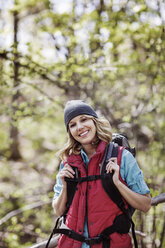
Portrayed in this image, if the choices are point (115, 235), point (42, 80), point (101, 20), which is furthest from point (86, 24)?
point (115, 235)

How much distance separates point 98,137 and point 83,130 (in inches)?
5.8

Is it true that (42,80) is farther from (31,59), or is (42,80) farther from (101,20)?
(101,20)

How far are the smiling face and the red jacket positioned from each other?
0.69 feet

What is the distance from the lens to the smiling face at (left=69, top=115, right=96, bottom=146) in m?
2.15

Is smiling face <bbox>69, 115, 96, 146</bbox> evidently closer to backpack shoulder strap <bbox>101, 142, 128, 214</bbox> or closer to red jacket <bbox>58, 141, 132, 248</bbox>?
red jacket <bbox>58, 141, 132, 248</bbox>

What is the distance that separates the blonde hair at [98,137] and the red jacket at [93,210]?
0.17 meters

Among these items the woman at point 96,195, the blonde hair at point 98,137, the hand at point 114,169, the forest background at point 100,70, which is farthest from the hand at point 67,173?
the forest background at point 100,70

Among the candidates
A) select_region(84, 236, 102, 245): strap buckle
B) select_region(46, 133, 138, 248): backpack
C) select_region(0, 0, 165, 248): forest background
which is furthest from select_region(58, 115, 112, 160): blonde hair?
select_region(0, 0, 165, 248): forest background

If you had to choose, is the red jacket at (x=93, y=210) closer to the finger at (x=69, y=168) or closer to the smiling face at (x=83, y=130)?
the finger at (x=69, y=168)

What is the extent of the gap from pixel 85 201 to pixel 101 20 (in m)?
3.80

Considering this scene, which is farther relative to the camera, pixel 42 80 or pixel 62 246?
pixel 42 80

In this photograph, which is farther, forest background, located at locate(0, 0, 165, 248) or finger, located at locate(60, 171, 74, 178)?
forest background, located at locate(0, 0, 165, 248)

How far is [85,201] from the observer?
6.12 ft

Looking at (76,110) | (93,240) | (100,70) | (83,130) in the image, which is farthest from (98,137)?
(100,70)
